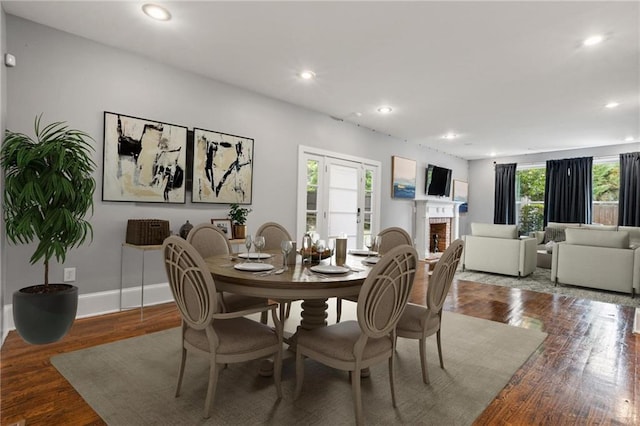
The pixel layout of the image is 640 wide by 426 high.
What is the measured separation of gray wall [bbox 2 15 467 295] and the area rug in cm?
107

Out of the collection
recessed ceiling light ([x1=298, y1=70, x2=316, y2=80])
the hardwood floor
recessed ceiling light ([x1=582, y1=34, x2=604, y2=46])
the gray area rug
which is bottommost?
the hardwood floor

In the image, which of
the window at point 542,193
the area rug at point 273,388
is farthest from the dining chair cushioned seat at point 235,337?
the window at point 542,193

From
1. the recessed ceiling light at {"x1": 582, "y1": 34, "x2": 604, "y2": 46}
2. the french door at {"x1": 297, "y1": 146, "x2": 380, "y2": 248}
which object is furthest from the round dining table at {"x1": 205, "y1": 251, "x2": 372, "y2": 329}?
the french door at {"x1": 297, "y1": 146, "x2": 380, "y2": 248}

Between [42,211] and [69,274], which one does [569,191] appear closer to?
[69,274]

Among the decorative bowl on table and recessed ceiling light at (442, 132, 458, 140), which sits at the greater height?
recessed ceiling light at (442, 132, 458, 140)

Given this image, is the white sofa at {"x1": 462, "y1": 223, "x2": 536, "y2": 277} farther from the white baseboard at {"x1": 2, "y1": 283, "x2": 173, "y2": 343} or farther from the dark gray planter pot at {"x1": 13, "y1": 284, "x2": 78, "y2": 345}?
the dark gray planter pot at {"x1": 13, "y1": 284, "x2": 78, "y2": 345}

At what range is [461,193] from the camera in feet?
32.4

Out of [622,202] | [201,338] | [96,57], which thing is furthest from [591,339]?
[622,202]

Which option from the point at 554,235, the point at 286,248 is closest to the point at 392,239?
the point at 286,248

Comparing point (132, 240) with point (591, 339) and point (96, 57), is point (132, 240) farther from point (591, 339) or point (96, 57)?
point (591, 339)

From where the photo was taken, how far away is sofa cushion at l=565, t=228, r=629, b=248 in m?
5.01

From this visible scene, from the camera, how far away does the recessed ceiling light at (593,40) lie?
9.93ft

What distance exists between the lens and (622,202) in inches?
301

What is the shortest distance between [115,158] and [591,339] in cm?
471
